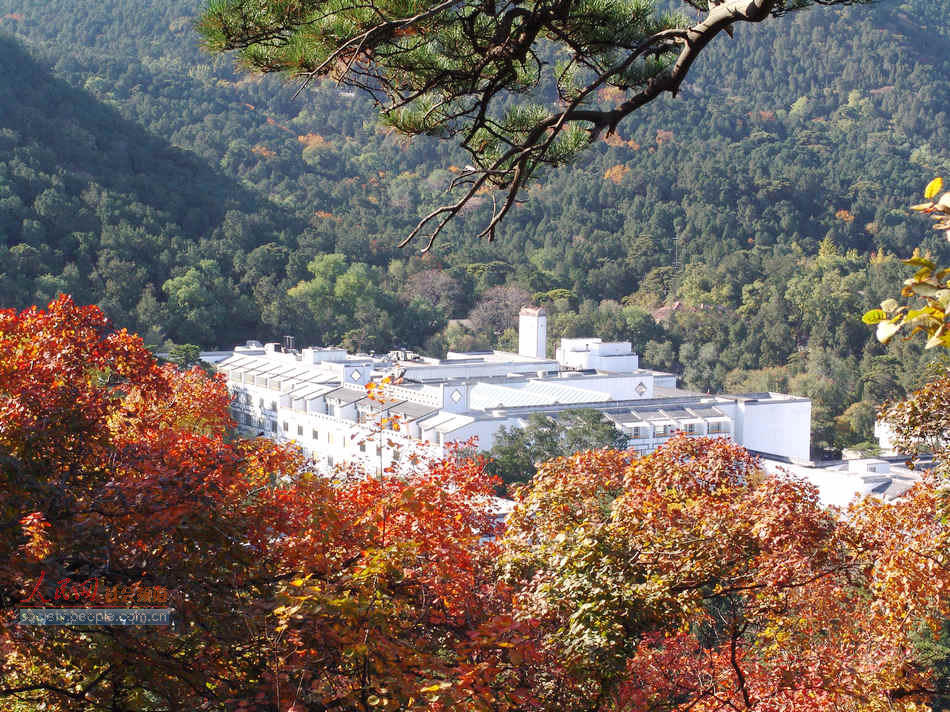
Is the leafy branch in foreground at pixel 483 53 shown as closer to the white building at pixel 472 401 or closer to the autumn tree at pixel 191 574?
the autumn tree at pixel 191 574

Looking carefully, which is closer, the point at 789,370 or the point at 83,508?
the point at 83,508

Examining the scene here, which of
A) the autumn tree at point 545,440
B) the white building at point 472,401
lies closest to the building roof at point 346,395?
the white building at point 472,401

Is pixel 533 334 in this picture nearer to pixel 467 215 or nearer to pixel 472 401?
pixel 472 401

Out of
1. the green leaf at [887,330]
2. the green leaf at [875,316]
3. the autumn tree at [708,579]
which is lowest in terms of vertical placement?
the autumn tree at [708,579]

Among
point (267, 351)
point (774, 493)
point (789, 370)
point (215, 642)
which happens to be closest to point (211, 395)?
point (774, 493)

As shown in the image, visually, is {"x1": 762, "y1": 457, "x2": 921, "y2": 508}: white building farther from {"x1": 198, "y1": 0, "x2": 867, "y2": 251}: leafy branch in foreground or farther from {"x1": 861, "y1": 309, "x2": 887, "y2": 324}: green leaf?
{"x1": 861, "y1": 309, "x2": 887, "y2": 324}: green leaf

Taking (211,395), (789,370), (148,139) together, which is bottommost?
(789,370)

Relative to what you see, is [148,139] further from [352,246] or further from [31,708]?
[31,708]
